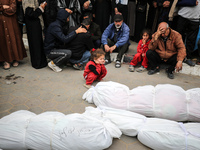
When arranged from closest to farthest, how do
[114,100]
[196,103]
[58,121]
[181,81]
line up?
[58,121], [196,103], [114,100], [181,81]

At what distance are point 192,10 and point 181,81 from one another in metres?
1.75

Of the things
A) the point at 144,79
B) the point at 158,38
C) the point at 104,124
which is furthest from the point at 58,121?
the point at 158,38

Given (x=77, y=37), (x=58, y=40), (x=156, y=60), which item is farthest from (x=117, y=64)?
(x=58, y=40)

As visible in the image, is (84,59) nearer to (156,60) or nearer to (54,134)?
(156,60)

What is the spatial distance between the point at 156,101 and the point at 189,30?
274cm

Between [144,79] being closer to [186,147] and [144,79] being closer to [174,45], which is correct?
[174,45]

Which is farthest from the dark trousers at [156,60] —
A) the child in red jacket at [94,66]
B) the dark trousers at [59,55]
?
the dark trousers at [59,55]

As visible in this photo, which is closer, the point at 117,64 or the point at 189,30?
the point at 189,30

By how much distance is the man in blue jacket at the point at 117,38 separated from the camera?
4.61 metres

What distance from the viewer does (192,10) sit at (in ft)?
13.6

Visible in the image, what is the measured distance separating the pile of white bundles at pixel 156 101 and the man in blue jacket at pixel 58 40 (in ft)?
5.83

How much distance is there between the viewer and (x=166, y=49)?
13.2 ft

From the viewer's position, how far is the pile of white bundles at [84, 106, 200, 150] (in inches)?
76.9

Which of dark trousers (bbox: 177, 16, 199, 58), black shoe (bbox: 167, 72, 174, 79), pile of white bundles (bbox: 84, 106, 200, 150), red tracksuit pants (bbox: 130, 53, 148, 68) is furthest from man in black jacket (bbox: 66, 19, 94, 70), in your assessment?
dark trousers (bbox: 177, 16, 199, 58)
